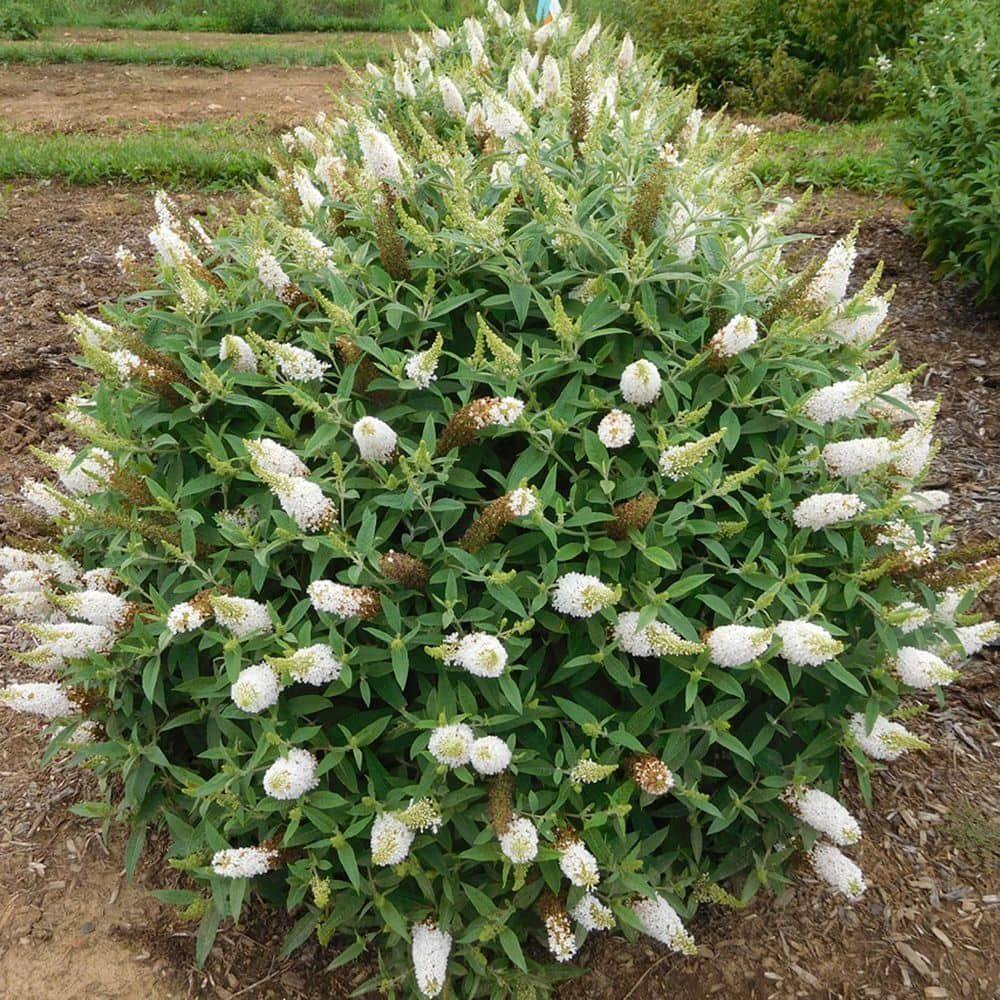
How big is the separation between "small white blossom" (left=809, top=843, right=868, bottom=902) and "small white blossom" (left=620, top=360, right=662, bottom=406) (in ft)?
4.00

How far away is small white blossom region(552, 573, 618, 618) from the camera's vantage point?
1.95 meters

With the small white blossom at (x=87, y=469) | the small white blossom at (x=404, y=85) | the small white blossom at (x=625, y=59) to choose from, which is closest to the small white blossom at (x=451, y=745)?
the small white blossom at (x=87, y=469)

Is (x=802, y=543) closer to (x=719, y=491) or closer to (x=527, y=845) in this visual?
(x=719, y=491)

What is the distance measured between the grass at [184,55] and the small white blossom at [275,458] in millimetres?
Result: 11504

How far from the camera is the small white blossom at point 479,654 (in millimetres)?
1916

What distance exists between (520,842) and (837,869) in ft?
2.89

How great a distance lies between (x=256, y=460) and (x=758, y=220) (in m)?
1.66

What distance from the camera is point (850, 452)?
7.07 feet

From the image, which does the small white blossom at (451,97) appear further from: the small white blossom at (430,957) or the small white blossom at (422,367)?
the small white blossom at (430,957)

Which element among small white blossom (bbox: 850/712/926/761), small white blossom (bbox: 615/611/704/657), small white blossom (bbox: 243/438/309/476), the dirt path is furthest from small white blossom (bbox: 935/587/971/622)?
the dirt path

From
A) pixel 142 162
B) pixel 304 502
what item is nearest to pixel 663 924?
pixel 304 502

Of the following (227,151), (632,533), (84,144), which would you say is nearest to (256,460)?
(632,533)

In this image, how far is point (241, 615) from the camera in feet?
6.64

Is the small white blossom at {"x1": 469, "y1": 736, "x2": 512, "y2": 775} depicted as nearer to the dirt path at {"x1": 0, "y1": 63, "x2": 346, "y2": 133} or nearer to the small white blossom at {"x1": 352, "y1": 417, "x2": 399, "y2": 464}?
the small white blossom at {"x1": 352, "y1": 417, "x2": 399, "y2": 464}
